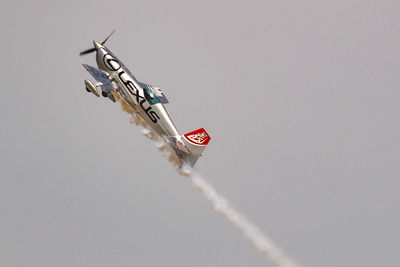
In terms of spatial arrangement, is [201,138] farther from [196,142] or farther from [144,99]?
[144,99]

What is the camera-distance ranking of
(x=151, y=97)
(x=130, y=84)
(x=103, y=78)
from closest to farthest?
1. (x=151, y=97)
2. (x=130, y=84)
3. (x=103, y=78)

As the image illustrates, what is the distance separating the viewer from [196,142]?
1554 inches

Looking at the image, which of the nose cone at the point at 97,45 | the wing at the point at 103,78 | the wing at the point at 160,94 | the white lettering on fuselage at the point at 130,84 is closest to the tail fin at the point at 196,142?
the white lettering on fuselage at the point at 130,84

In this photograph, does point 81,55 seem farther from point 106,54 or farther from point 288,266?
point 288,266

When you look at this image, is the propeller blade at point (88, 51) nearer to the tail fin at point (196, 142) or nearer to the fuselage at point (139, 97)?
the fuselage at point (139, 97)

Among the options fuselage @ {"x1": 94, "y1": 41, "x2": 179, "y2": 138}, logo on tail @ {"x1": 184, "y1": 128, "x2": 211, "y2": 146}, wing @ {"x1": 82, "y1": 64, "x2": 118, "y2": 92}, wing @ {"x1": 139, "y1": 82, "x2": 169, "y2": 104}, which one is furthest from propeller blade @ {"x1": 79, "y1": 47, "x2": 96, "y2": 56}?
logo on tail @ {"x1": 184, "y1": 128, "x2": 211, "y2": 146}

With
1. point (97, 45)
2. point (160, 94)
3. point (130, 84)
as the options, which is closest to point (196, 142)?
point (130, 84)

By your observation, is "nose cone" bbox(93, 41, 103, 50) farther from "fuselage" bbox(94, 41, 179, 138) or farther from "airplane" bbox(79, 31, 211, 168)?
"fuselage" bbox(94, 41, 179, 138)

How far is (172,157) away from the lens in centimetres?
4025

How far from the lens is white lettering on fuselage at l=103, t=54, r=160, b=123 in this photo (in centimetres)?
4200

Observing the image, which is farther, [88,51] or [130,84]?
[88,51]

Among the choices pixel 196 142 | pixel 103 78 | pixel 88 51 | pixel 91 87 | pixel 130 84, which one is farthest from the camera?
pixel 88 51

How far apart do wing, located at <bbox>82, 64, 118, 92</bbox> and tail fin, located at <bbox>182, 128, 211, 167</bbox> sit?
6.69 meters

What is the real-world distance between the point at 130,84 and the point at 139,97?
4.31 ft
